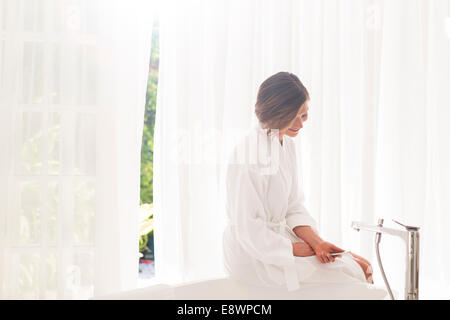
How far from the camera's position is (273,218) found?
59.9 inches

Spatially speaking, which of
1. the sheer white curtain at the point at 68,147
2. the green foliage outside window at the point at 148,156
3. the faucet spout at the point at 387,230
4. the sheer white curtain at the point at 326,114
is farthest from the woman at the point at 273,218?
the green foliage outside window at the point at 148,156

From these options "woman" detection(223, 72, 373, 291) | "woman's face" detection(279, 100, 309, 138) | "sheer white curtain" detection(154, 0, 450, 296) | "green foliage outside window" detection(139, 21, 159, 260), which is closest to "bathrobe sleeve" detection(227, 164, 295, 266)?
"woman" detection(223, 72, 373, 291)

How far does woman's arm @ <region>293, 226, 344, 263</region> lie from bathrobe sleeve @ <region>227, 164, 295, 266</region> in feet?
0.35

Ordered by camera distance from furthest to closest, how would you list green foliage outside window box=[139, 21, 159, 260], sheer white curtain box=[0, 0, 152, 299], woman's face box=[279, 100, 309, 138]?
1. green foliage outside window box=[139, 21, 159, 260]
2. sheer white curtain box=[0, 0, 152, 299]
3. woman's face box=[279, 100, 309, 138]

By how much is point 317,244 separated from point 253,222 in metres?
0.25

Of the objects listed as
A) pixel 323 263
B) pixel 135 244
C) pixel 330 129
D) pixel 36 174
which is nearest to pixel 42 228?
pixel 36 174

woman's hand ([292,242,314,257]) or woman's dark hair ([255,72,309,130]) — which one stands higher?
woman's dark hair ([255,72,309,130])

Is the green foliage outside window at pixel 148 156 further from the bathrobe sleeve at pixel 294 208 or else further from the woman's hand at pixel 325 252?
the woman's hand at pixel 325 252

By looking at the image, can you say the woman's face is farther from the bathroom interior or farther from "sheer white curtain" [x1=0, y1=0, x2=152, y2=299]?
"sheer white curtain" [x1=0, y1=0, x2=152, y2=299]

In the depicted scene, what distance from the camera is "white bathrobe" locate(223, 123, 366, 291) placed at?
1411 mm

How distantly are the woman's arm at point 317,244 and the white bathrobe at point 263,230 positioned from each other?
0.07ft

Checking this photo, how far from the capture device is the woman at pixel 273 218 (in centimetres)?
141
